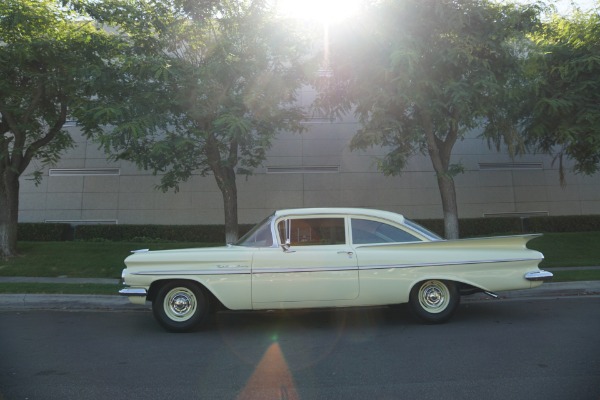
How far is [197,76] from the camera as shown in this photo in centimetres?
971

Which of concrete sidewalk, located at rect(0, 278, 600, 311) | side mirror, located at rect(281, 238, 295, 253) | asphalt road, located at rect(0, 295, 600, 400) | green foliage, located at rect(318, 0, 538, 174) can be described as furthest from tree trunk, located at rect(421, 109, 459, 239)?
side mirror, located at rect(281, 238, 295, 253)

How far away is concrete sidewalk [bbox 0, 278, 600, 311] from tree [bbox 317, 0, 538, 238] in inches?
140

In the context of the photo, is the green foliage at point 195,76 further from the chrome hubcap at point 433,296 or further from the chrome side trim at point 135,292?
the chrome hubcap at point 433,296

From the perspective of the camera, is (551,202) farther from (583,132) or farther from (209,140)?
(209,140)

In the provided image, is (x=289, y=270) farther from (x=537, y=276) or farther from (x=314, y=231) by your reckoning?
(x=537, y=276)

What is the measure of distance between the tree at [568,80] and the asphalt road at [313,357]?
18.7 feet

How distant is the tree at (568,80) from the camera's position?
10.8 metres

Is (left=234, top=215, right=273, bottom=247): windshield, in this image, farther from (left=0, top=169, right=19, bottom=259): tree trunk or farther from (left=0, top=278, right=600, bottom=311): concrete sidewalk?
(left=0, top=169, right=19, bottom=259): tree trunk

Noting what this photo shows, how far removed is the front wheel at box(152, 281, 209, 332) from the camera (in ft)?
19.6

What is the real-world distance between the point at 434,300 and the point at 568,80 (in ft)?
27.5

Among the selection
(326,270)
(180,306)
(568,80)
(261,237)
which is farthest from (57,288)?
(568,80)

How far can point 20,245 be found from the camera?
1411 cm

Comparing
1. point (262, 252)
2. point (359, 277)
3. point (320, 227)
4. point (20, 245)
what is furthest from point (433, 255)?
point (20, 245)

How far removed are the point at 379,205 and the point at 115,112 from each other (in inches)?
447
